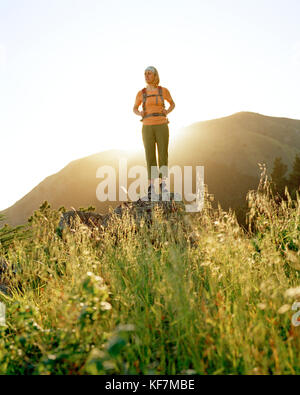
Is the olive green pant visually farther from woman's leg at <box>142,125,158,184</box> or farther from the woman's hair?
the woman's hair

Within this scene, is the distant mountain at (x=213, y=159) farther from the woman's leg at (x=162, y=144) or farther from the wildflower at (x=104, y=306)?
the wildflower at (x=104, y=306)

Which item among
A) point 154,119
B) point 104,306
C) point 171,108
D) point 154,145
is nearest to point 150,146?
point 154,145

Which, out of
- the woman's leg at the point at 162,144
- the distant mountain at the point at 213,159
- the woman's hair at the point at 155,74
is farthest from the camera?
the distant mountain at the point at 213,159

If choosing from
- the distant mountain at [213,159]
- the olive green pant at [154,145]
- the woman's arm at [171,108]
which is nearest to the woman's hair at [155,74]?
the woman's arm at [171,108]

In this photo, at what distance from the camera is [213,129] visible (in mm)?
80312

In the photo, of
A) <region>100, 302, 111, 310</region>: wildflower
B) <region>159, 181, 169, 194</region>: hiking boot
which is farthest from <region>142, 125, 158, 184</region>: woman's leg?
<region>100, 302, 111, 310</region>: wildflower

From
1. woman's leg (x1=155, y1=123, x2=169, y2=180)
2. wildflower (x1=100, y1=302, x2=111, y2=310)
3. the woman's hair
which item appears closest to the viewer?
wildflower (x1=100, y1=302, x2=111, y2=310)

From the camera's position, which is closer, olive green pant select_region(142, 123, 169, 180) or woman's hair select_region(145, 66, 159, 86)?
woman's hair select_region(145, 66, 159, 86)

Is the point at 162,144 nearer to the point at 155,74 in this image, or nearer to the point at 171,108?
the point at 171,108

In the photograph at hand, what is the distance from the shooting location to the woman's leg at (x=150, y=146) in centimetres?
675

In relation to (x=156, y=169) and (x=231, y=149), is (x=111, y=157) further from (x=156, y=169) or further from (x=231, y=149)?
(x=156, y=169)

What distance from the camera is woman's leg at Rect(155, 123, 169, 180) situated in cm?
671

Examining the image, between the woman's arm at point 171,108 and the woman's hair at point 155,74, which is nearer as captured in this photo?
the woman's hair at point 155,74

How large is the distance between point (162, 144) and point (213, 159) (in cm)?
5947
